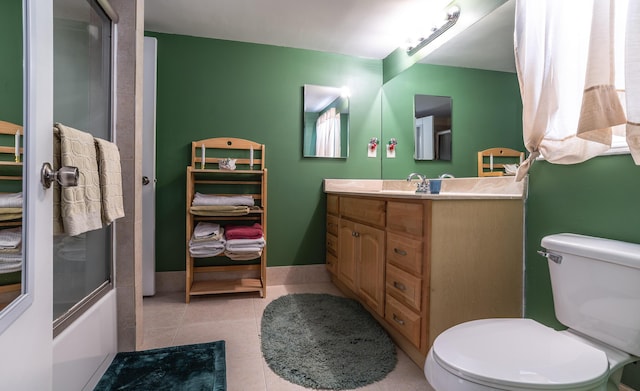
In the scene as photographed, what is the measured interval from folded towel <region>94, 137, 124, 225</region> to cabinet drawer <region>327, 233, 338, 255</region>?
161cm

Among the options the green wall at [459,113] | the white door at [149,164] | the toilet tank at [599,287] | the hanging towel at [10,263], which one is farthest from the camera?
the white door at [149,164]

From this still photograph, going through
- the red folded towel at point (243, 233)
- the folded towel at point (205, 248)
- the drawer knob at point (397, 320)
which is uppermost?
the red folded towel at point (243, 233)

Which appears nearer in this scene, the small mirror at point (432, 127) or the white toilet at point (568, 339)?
the white toilet at point (568, 339)

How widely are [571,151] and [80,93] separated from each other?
6.72 ft

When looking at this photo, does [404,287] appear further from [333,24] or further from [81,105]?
[333,24]

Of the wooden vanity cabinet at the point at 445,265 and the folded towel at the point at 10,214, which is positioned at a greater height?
the folded towel at the point at 10,214

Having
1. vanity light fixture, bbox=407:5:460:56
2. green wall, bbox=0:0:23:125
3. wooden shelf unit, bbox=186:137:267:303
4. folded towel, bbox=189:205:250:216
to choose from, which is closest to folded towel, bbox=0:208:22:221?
green wall, bbox=0:0:23:125

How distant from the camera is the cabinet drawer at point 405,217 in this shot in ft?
4.71

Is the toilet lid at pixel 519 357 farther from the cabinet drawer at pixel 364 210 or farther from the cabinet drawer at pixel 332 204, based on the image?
the cabinet drawer at pixel 332 204

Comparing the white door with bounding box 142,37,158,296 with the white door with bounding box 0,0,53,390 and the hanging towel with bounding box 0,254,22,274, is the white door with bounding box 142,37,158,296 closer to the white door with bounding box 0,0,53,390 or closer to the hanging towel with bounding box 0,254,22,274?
the white door with bounding box 0,0,53,390

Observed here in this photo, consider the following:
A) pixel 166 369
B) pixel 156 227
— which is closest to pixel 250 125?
pixel 156 227

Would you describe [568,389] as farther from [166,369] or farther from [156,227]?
[156,227]

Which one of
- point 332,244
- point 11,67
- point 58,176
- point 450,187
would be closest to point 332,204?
point 332,244

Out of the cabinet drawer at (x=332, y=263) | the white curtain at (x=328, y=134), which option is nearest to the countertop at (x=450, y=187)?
the white curtain at (x=328, y=134)
